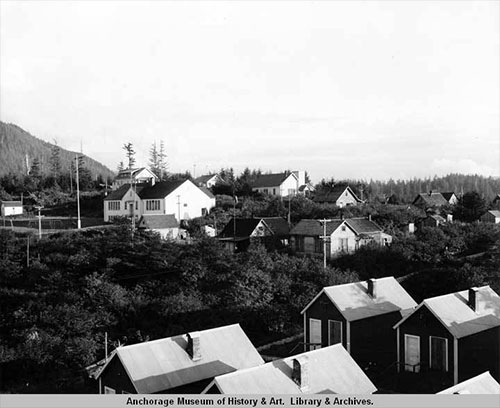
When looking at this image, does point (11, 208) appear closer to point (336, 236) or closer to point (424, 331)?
point (336, 236)

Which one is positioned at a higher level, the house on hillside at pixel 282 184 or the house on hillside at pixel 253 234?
the house on hillside at pixel 282 184

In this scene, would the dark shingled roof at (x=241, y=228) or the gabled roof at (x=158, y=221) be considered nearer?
the dark shingled roof at (x=241, y=228)

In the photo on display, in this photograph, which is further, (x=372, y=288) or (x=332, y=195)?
(x=332, y=195)

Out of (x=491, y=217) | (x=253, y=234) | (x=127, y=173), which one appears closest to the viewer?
(x=253, y=234)

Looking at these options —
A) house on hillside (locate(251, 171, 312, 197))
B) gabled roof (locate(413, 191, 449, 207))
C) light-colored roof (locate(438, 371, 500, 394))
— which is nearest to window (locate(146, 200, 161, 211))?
house on hillside (locate(251, 171, 312, 197))

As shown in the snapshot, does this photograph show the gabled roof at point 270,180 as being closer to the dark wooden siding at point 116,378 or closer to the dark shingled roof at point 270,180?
the dark shingled roof at point 270,180

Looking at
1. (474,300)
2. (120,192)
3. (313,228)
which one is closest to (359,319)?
(474,300)

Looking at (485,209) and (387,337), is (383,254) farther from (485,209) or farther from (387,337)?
(485,209)

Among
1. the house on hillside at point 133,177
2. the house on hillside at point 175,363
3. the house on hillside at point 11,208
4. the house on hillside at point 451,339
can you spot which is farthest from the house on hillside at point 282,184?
the house on hillside at point 175,363
